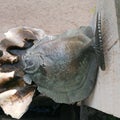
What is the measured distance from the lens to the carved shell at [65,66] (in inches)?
73.3

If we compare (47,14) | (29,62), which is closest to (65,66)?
(29,62)

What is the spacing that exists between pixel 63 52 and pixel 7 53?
0.38 metres

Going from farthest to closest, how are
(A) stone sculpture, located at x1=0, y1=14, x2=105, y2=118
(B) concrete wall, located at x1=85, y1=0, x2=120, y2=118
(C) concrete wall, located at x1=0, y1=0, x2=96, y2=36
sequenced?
(C) concrete wall, located at x1=0, y1=0, x2=96, y2=36 < (A) stone sculpture, located at x1=0, y1=14, x2=105, y2=118 < (B) concrete wall, located at x1=85, y1=0, x2=120, y2=118

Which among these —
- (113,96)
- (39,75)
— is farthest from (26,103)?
(113,96)

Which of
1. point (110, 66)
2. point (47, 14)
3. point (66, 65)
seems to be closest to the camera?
point (110, 66)

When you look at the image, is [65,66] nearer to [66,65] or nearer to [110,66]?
[66,65]

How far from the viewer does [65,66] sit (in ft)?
6.14

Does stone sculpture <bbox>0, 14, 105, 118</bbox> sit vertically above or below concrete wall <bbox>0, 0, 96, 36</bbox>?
above

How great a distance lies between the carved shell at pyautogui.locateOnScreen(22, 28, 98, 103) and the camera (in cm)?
186

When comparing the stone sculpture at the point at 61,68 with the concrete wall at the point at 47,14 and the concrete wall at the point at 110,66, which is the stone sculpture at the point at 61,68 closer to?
the concrete wall at the point at 110,66

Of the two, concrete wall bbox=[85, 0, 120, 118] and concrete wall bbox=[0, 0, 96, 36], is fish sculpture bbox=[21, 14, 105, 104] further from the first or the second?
concrete wall bbox=[0, 0, 96, 36]

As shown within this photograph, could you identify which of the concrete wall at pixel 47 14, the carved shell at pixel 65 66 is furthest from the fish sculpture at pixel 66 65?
the concrete wall at pixel 47 14

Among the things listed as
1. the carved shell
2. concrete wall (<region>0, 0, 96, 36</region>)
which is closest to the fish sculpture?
the carved shell

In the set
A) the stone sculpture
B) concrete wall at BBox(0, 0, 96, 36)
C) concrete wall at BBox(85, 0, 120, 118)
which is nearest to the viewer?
concrete wall at BBox(85, 0, 120, 118)
